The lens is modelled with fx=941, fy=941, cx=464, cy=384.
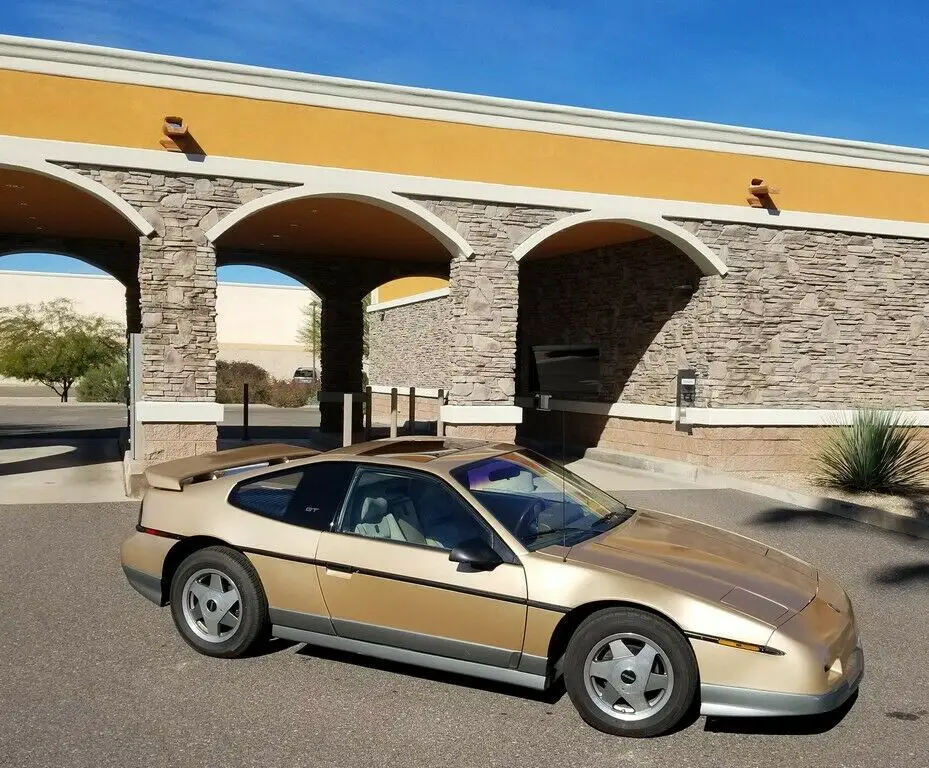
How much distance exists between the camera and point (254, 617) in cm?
566

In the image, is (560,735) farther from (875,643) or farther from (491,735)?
(875,643)

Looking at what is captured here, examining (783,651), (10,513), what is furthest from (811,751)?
(10,513)

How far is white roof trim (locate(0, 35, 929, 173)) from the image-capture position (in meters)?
12.5

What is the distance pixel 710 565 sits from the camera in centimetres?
519

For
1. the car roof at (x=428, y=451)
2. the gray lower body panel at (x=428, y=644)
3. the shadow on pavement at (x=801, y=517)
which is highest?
the car roof at (x=428, y=451)

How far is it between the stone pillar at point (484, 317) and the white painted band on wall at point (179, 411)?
11.5 ft

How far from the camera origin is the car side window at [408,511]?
17.5ft

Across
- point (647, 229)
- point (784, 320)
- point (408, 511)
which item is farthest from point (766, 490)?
point (408, 511)

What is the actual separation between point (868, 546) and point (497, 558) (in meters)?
6.46

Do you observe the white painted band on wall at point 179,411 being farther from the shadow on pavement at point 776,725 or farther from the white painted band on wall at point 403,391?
the white painted band on wall at point 403,391

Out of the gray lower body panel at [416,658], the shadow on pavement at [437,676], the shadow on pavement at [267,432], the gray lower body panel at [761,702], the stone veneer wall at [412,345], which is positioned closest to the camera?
the gray lower body panel at [761,702]

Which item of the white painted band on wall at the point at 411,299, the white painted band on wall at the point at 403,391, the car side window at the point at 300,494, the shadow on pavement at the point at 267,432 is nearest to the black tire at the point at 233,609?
the car side window at the point at 300,494

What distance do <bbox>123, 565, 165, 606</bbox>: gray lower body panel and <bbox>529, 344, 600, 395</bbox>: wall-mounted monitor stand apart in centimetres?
1070

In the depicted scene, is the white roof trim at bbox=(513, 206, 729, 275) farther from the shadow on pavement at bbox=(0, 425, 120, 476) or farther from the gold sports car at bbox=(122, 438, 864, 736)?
the gold sports car at bbox=(122, 438, 864, 736)
